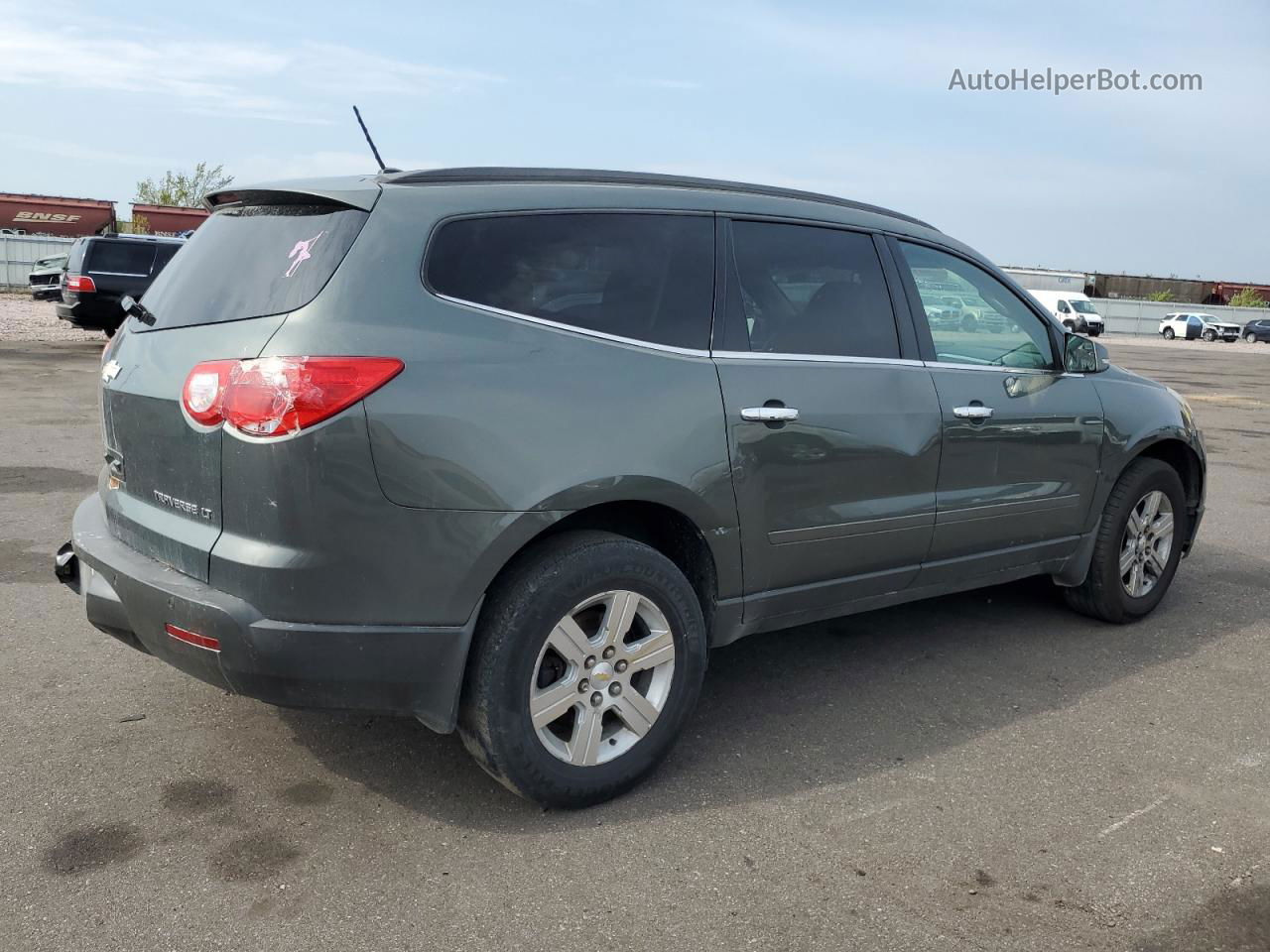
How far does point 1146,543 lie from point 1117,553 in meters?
0.28

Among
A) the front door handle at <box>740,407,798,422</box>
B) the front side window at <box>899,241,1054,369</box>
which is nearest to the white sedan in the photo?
the front side window at <box>899,241,1054,369</box>

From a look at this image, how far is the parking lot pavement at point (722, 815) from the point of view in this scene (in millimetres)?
2766

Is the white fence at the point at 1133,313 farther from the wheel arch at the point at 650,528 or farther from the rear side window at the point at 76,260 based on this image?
the wheel arch at the point at 650,528

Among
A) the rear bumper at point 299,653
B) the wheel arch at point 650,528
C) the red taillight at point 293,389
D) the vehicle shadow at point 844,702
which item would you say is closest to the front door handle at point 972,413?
the vehicle shadow at point 844,702

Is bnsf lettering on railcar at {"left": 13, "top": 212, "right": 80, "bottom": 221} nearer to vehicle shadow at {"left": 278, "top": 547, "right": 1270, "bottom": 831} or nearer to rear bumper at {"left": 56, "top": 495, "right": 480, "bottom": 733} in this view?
vehicle shadow at {"left": 278, "top": 547, "right": 1270, "bottom": 831}

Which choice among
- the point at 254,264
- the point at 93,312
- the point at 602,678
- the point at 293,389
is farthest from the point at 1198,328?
the point at 293,389

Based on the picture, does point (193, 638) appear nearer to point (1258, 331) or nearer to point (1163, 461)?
point (1163, 461)

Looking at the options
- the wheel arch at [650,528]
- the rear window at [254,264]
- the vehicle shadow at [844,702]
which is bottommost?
the vehicle shadow at [844,702]

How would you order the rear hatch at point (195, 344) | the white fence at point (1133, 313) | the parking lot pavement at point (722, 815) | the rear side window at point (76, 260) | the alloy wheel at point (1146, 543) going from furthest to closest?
the white fence at point (1133, 313)
the rear side window at point (76, 260)
the alloy wheel at point (1146, 543)
the rear hatch at point (195, 344)
the parking lot pavement at point (722, 815)

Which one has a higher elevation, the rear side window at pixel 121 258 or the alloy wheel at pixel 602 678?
the rear side window at pixel 121 258

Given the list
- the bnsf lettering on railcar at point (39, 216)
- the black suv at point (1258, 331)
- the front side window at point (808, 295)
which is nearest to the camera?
the front side window at point (808, 295)

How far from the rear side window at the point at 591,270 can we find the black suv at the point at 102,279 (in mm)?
16431

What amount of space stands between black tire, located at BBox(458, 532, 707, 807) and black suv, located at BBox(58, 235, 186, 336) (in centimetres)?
1684

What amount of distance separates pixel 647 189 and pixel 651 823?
1.95 m
